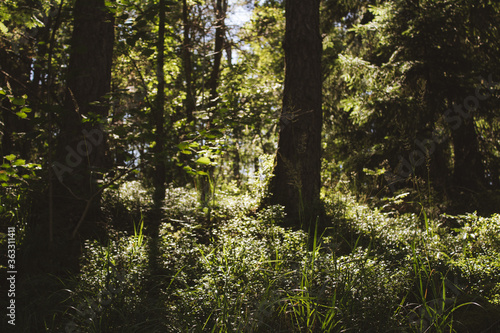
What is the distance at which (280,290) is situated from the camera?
2531 millimetres

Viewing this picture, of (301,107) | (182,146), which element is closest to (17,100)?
(182,146)

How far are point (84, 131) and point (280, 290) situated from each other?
119 inches

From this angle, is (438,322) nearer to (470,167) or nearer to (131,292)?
(131,292)

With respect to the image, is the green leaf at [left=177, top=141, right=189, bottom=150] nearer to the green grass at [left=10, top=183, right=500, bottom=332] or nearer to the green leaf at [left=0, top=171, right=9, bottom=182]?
the green grass at [left=10, top=183, right=500, bottom=332]

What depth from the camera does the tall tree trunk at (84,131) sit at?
13.9ft

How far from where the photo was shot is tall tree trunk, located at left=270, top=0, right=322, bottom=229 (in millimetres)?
5215

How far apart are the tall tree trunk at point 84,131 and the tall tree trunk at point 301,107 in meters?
2.45

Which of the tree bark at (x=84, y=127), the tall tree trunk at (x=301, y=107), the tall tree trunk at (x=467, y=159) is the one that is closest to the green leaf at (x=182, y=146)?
the tree bark at (x=84, y=127)

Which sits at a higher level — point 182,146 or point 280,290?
point 182,146

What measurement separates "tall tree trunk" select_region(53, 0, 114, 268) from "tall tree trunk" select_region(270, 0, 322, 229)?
96.6 inches

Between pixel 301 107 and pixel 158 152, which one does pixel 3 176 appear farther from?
pixel 301 107

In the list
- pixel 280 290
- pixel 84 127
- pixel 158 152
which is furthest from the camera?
pixel 84 127

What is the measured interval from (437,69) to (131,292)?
5.92 m

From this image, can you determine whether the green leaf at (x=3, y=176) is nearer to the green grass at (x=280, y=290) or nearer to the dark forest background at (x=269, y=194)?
the dark forest background at (x=269, y=194)
